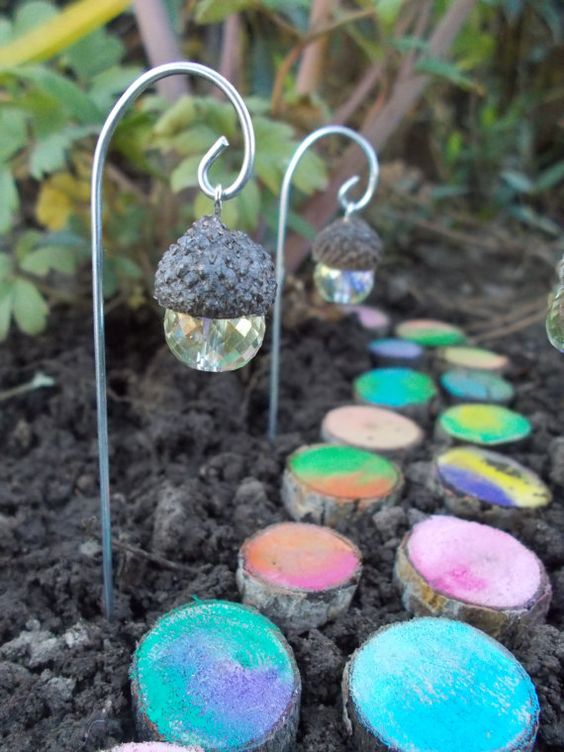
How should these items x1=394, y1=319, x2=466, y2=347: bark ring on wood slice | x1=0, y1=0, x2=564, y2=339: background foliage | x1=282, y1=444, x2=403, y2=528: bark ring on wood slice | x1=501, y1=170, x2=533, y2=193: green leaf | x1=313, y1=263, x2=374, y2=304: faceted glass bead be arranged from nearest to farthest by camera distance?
x1=282, y1=444, x2=403, y2=528: bark ring on wood slice
x1=313, y1=263, x2=374, y2=304: faceted glass bead
x1=0, y1=0, x2=564, y2=339: background foliage
x1=394, y1=319, x2=466, y2=347: bark ring on wood slice
x1=501, y1=170, x2=533, y2=193: green leaf

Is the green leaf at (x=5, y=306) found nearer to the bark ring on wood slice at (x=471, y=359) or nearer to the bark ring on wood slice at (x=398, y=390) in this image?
the bark ring on wood slice at (x=398, y=390)

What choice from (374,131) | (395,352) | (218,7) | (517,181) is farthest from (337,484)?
(517,181)

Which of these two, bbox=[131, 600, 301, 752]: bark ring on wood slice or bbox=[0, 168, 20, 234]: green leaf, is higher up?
bbox=[0, 168, 20, 234]: green leaf

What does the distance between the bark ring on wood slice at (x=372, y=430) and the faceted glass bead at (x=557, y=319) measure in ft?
1.58

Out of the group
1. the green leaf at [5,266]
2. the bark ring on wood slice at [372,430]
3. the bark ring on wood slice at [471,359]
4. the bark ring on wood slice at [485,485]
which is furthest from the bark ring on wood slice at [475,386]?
the green leaf at [5,266]

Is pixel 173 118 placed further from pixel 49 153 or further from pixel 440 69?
pixel 440 69

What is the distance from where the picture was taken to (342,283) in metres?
1.34

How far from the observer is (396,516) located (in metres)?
1.19

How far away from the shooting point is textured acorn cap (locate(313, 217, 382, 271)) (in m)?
1.28

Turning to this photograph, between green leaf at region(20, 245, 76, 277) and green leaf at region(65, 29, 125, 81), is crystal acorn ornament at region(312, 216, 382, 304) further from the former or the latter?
green leaf at region(65, 29, 125, 81)

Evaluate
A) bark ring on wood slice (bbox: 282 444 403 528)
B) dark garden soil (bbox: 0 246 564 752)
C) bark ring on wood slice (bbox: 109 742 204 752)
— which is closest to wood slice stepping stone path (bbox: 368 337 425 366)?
dark garden soil (bbox: 0 246 564 752)

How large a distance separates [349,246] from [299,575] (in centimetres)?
57

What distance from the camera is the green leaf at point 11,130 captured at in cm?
152

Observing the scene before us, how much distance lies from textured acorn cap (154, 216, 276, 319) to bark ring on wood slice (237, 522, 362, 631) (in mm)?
383
